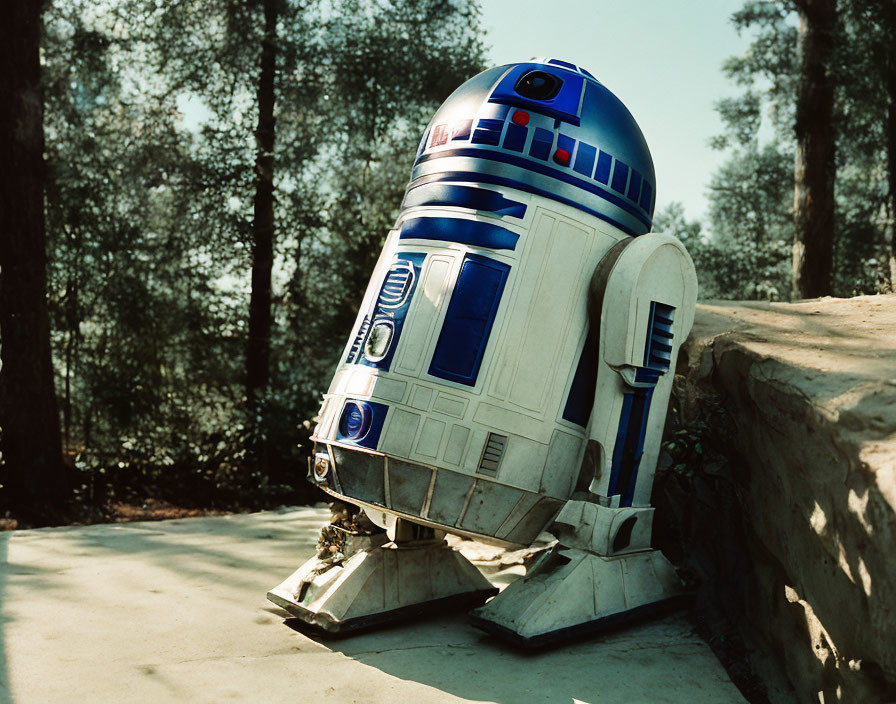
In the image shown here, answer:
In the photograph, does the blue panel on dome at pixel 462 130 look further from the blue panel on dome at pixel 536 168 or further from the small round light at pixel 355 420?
the small round light at pixel 355 420

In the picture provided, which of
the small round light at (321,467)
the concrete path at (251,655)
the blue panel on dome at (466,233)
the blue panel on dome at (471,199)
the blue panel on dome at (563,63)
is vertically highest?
the blue panel on dome at (563,63)

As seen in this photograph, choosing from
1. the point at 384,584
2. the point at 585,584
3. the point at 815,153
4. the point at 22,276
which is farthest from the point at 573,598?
the point at 815,153

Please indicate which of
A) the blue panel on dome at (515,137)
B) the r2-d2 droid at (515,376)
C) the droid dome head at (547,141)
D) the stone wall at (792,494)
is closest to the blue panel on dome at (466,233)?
the r2-d2 droid at (515,376)

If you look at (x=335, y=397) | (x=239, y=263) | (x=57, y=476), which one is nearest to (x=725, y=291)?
(x=239, y=263)

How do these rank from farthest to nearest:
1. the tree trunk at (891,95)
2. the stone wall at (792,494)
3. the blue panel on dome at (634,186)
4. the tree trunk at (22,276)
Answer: the tree trunk at (891,95) < the tree trunk at (22,276) < the blue panel on dome at (634,186) < the stone wall at (792,494)

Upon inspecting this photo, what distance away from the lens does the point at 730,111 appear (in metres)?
16.6

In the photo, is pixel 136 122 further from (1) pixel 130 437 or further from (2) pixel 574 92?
(2) pixel 574 92

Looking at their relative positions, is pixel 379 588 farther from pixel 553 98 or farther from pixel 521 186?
pixel 553 98

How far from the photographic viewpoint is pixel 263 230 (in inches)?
376

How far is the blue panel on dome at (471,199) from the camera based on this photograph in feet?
12.1

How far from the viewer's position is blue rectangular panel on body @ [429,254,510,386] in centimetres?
354

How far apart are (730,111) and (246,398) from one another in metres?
12.2

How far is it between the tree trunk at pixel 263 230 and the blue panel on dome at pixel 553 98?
6.13 metres

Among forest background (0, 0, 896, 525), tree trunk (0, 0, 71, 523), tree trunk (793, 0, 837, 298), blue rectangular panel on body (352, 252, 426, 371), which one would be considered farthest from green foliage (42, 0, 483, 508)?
blue rectangular panel on body (352, 252, 426, 371)
